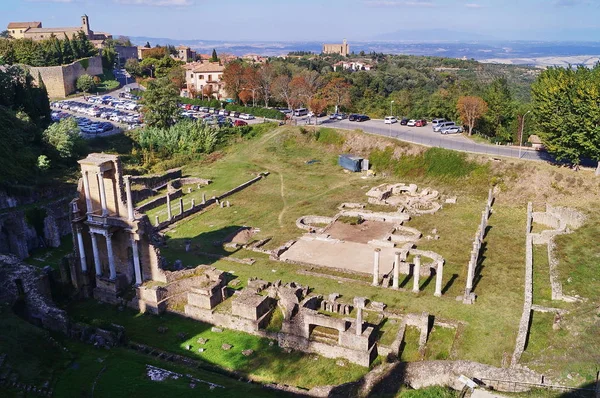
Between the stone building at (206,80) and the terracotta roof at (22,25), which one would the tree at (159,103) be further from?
the terracotta roof at (22,25)

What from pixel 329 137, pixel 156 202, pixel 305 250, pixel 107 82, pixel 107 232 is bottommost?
pixel 305 250

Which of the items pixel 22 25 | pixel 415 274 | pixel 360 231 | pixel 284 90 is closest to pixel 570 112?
pixel 360 231

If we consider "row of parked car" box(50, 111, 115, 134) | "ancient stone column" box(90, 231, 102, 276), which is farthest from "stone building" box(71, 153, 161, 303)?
"row of parked car" box(50, 111, 115, 134)

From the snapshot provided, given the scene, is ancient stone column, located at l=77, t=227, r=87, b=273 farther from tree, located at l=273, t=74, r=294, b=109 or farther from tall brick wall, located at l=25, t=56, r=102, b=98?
tall brick wall, located at l=25, t=56, r=102, b=98

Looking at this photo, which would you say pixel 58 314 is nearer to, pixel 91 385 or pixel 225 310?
pixel 91 385

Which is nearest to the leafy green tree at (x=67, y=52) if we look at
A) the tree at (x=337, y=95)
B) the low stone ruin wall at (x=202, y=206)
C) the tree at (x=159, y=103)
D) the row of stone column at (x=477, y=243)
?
the tree at (x=159, y=103)

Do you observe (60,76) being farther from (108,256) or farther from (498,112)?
(498,112)
